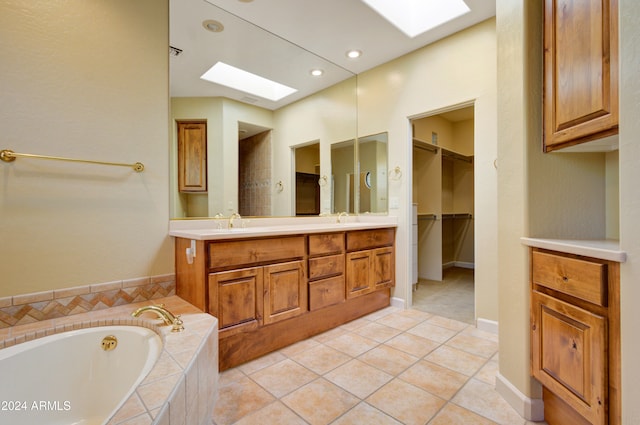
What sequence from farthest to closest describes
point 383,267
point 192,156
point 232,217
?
point 383,267 → point 232,217 → point 192,156

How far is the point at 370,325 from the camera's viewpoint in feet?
8.57

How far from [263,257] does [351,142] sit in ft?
6.39

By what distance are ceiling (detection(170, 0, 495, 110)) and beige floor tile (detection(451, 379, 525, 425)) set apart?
261cm

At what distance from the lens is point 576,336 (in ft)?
3.74

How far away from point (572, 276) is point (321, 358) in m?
1.52

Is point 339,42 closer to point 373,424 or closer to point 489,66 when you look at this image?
point 489,66

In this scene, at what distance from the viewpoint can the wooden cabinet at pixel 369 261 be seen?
2631 millimetres

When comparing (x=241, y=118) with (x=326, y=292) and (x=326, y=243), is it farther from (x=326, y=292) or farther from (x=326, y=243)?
(x=326, y=292)

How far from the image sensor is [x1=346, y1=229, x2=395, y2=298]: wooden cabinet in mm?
2631

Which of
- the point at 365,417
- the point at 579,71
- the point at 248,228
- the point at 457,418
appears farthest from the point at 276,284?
the point at 579,71

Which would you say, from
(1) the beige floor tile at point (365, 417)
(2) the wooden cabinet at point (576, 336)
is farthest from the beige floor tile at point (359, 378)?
(2) the wooden cabinet at point (576, 336)

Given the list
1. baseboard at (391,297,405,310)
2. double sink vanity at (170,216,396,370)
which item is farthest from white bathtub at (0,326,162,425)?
baseboard at (391,297,405,310)

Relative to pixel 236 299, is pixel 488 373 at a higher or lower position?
lower

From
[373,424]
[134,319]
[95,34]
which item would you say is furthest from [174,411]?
[95,34]
